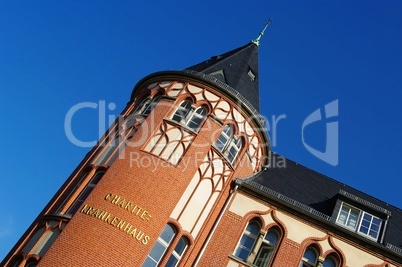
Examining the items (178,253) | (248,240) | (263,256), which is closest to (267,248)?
(263,256)

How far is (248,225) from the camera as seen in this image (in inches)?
782

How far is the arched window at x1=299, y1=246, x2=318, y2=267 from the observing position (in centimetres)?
1888

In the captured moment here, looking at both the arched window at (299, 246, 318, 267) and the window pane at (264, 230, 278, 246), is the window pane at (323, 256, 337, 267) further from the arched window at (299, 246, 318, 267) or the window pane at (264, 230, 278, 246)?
the window pane at (264, 230, 278, 246)

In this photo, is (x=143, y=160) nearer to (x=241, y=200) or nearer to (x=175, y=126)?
(x=175, y=126)

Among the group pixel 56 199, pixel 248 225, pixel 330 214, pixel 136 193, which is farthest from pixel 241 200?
pixel 56 199

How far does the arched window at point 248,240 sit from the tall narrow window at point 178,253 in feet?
7.88

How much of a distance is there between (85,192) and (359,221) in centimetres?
1222

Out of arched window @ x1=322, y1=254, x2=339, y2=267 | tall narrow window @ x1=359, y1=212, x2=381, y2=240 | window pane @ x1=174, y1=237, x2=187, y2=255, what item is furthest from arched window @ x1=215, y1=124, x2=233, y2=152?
tall narrow window @ x1=359, y1=212, x2=381, y2=240

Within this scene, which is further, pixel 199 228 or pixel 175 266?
pixel 199 228

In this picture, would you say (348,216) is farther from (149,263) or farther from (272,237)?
(149,263)

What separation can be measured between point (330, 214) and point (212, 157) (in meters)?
6.24

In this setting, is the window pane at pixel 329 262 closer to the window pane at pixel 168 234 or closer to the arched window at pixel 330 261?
the arched window at pixel 330 261

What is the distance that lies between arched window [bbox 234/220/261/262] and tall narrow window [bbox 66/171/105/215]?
258 inches

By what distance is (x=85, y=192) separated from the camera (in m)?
18.0
